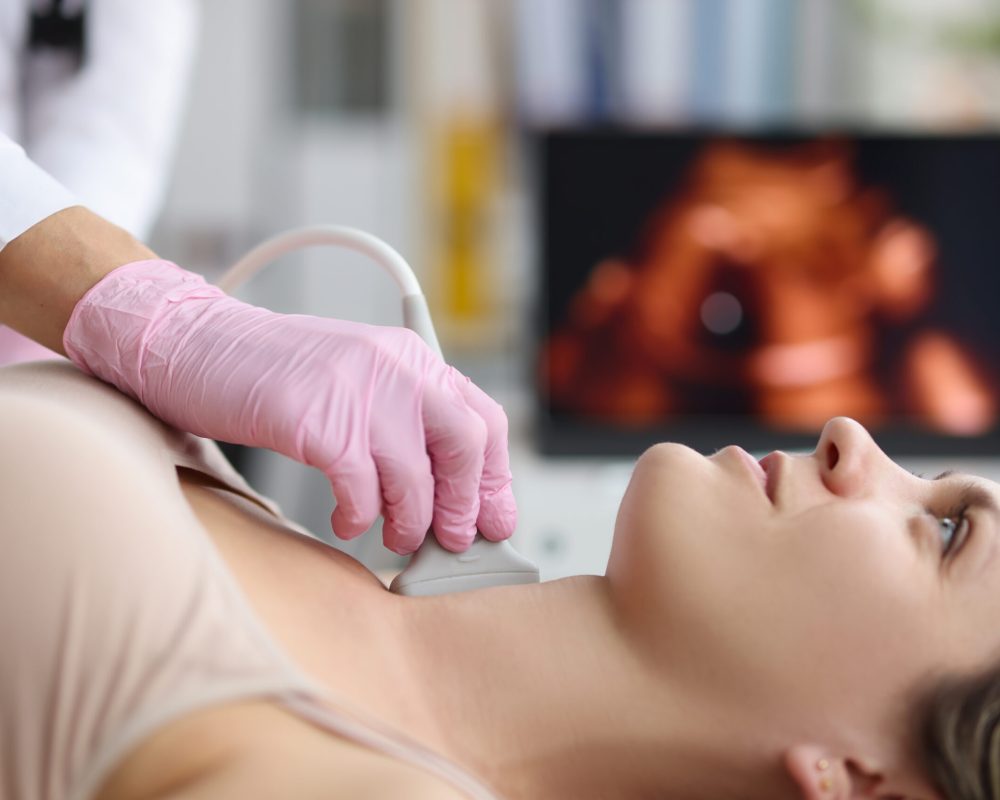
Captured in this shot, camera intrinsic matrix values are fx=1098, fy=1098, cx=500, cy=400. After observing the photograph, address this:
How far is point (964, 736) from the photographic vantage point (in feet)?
2.91

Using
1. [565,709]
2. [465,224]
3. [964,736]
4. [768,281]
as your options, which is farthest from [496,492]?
[465,224]

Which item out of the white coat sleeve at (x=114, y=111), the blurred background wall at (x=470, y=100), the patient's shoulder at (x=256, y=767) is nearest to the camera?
the patient's shoulder at (x=256, y=767)

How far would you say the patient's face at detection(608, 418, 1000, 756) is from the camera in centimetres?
93

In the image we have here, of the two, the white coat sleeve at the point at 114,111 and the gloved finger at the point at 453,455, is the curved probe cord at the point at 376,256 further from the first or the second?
the white coat sleeve at the point at 114,111

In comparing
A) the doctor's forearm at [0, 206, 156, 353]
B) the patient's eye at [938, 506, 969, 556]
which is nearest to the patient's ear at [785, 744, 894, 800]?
the patient's eye at [938, 506, 969, 556]

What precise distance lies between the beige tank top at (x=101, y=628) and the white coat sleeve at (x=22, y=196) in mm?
341

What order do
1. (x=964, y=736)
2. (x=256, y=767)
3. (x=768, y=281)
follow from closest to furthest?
(x=256, y=767) < (x=964, y=736) < (x=768, y=281)

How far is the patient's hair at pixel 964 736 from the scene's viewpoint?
0.87 m

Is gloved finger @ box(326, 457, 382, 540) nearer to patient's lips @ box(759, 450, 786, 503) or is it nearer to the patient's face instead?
the patient's face

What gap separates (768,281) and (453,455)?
191 centimetres

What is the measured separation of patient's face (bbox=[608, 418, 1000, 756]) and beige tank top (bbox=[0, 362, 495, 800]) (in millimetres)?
281

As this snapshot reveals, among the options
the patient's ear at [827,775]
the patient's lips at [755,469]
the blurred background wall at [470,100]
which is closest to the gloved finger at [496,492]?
the patient's lips at [755,469]

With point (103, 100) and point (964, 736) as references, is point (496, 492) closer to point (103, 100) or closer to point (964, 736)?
point (964, 736)

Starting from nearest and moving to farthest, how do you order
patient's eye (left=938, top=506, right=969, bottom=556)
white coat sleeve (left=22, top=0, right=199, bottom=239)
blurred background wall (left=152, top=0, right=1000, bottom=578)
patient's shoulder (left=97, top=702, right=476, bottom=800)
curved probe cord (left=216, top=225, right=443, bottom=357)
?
patient's shoulder (left=97, top=702, right=476, bottom=800), patient's eye (left=938, top=506, right=969, bottom=556), curved probe cord (left=216, top=225, right=443, bottom=357), white coat sleeve (left=22, top=0, right=199, bottom=239), blurred background wall (left=152, top=0, right=1000, bottom=578)
